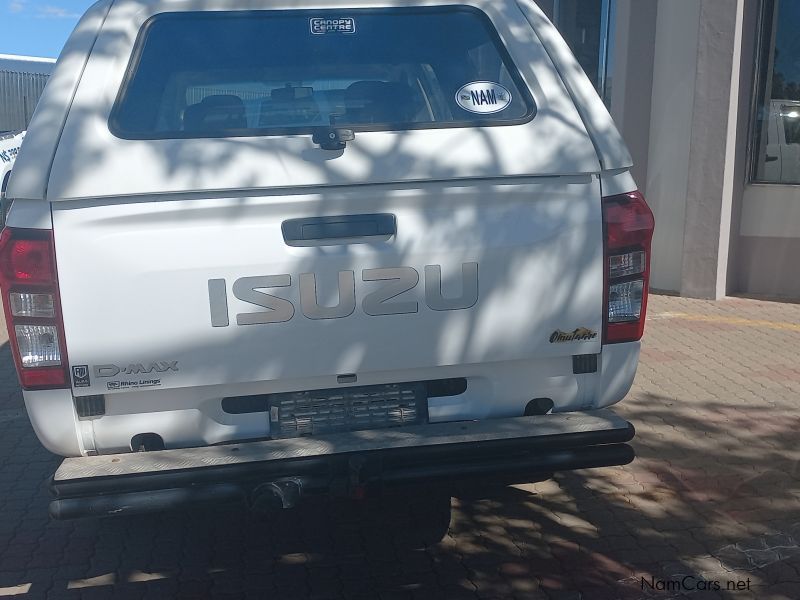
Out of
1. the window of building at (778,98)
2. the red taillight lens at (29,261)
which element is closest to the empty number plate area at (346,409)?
the red taillight lens at (29,261)

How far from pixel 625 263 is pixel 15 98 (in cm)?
2170

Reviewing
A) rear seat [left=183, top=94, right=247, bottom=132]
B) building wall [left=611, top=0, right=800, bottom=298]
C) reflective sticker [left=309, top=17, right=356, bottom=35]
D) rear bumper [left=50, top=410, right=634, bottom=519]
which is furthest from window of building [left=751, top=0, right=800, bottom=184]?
rear seat [left=183, top=94, right=247, bottom=132]

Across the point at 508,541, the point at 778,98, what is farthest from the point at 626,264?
the point at 778,98

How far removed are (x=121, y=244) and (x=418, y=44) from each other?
1479mm

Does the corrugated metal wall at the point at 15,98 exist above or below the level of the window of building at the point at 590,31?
below

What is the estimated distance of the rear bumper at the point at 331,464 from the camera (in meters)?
2.98

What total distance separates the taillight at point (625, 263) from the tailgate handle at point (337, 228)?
773 millimetres

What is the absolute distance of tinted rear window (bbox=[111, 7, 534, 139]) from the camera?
11.5 feet

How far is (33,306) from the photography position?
3.02 meters

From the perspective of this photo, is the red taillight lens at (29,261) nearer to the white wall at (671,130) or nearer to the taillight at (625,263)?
the taillight at (625,263)

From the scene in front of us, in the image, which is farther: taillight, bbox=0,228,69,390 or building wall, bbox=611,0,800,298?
building wall, bbox=611,0,800,298

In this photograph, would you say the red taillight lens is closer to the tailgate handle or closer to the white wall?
the tailgate handle

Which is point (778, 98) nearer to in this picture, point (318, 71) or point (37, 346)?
point (318, 71)

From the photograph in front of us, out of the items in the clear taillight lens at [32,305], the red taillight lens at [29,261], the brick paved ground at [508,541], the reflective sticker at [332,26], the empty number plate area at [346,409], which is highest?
the reflective sticker at [332,26]
